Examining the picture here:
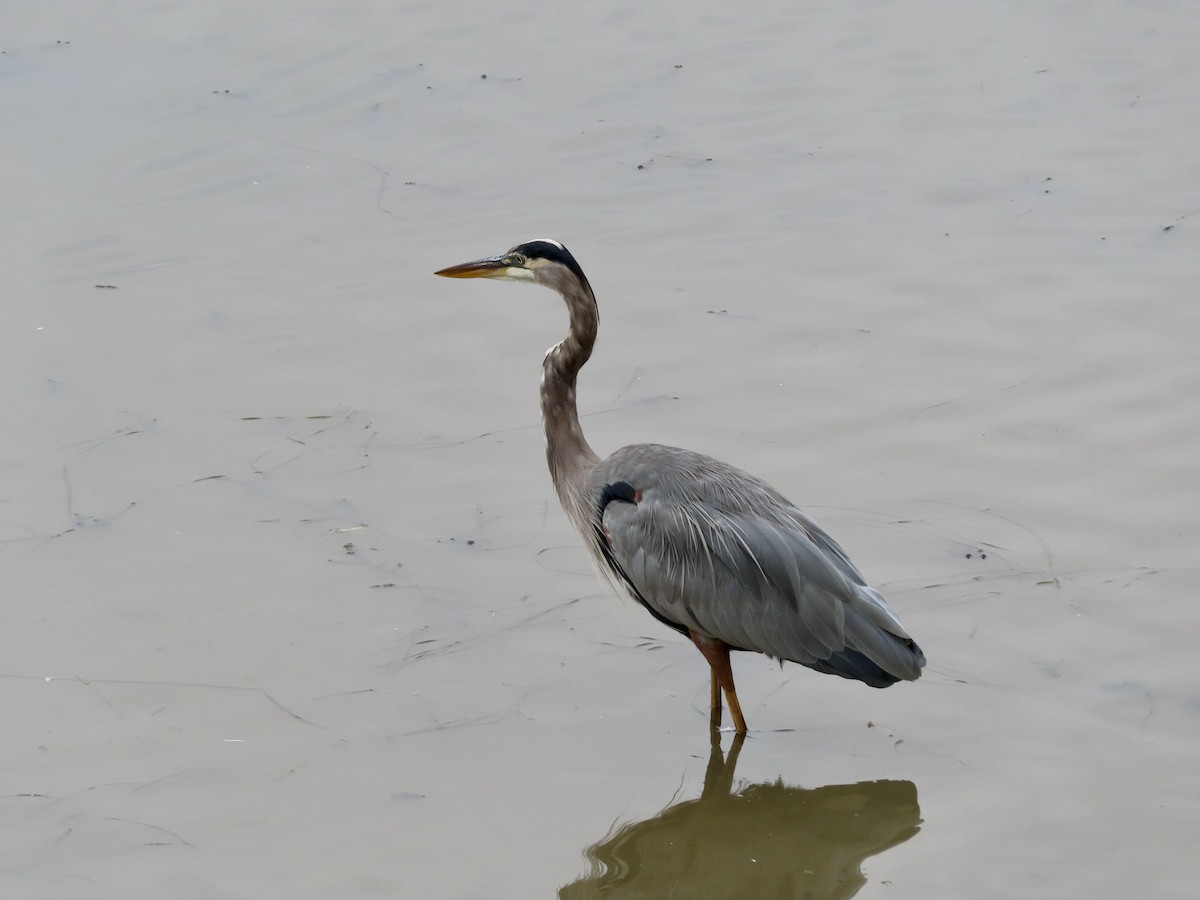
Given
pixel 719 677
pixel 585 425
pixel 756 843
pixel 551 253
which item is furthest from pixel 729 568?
pixel 585 425

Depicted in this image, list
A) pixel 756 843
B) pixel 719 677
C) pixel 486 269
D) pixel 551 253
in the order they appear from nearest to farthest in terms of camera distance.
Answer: pixel 756 843 < pixel 719 677 < pixel 551 253 < pixel 486 269

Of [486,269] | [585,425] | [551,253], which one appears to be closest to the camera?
[551,253]

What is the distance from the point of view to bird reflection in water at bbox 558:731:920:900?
4.76 metres

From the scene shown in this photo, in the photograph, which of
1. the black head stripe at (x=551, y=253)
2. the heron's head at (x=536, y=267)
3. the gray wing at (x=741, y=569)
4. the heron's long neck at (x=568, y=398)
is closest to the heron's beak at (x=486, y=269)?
the heron's head at (x=536, y=267)

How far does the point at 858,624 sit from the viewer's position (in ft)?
17.0

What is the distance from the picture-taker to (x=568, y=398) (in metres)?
6.04

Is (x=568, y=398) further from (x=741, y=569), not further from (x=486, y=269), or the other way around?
(x=741, y=569)

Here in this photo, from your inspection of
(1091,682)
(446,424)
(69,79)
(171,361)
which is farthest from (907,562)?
(69,79)

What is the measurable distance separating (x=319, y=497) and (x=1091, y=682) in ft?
11.3

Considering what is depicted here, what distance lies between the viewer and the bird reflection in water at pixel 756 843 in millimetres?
4758

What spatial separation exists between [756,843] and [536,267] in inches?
98.2

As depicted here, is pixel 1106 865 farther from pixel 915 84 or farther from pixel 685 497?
pixel 915 84

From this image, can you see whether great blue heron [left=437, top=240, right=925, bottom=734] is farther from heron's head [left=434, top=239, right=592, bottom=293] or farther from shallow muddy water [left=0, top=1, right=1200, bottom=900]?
shallow muddy water [left=0, top=1, right=1200, bottom=900]

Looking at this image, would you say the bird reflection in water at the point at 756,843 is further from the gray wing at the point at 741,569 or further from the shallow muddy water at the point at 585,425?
the gray wing at the point at 741,569
